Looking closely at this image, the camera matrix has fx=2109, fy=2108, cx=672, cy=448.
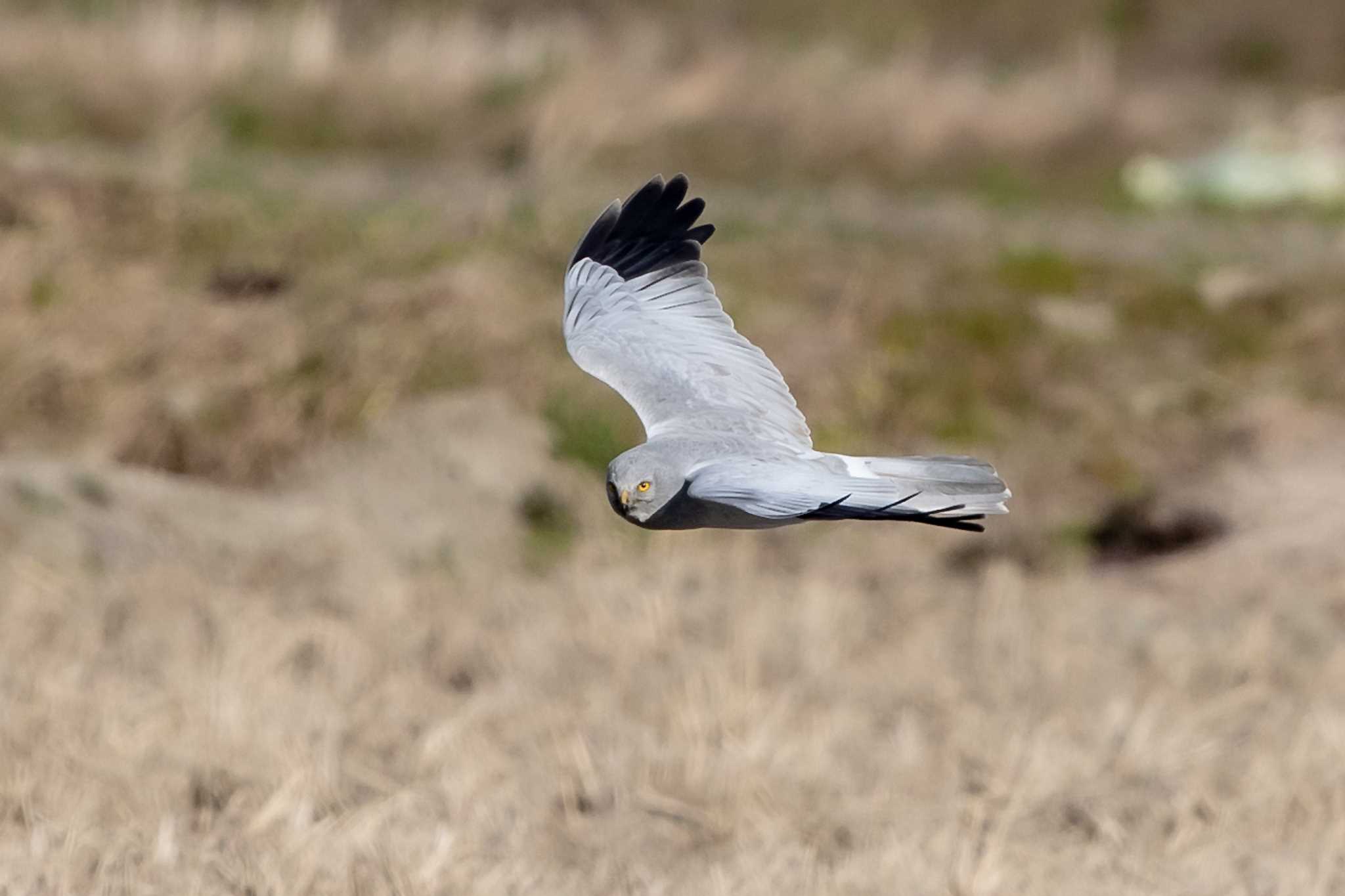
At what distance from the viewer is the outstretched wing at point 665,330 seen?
4.70 metres

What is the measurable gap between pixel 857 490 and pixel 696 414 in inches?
29.5

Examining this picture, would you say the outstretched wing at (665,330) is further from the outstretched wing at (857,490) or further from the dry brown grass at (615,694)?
the dry brown grass at (615,694)

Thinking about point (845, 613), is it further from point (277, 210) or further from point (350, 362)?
point (277, 210)

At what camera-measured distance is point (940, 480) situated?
13.2 feet

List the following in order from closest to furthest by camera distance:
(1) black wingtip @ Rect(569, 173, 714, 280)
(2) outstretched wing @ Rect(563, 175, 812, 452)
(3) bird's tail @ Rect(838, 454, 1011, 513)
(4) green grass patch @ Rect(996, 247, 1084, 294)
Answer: (3) bird's tail @ Rect(838, 454, 1011, 513), (2) outstretched wing @ Rect(563, 175, 812, 452), (1) black wingtip @ Rect(569, 173, 714, 280), (4) green grass patch @ Rect(996, 247, 1084, 294)

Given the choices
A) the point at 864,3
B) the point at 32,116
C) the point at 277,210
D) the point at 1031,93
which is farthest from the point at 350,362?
the point at 864,3

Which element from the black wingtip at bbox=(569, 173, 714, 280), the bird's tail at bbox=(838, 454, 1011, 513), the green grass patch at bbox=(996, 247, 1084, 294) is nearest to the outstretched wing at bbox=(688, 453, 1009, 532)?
the bird's tail at bbox=(838, 454, 1011, 513)

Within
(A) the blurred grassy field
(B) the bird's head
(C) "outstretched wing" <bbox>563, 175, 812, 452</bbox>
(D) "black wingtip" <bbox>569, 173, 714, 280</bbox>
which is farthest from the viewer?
(A) the blurred grassy field

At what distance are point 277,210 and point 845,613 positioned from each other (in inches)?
148

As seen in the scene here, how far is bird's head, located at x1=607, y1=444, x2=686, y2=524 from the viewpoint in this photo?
4086 mm

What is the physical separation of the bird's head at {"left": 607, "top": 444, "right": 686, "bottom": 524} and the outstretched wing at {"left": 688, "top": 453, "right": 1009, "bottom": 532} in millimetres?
57

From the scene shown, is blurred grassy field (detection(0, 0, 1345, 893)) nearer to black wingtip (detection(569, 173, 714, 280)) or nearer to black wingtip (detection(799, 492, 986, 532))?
black wingtip (detection(569, 173, 714, 280))

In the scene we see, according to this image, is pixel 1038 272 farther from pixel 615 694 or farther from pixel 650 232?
pixel 650 232

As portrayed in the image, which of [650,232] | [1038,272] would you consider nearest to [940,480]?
[650,232]
